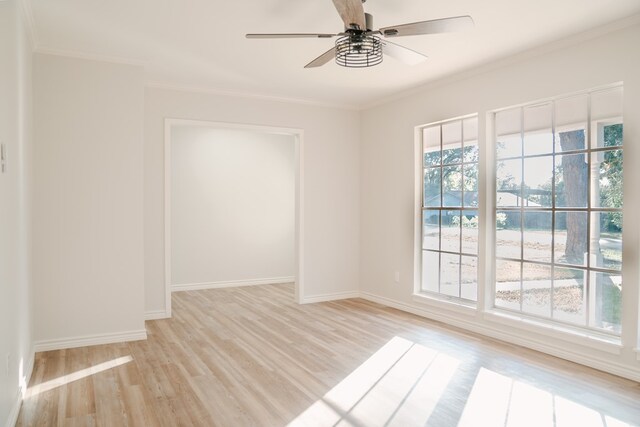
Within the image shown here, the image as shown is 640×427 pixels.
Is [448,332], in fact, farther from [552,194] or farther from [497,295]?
[552,194]

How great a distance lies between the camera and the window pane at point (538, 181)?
13.4ft

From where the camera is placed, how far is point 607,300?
365 centimetres

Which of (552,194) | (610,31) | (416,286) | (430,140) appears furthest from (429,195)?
(610,31)

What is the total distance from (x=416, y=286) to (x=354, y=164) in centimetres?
202

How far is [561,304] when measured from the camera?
3.97 meters

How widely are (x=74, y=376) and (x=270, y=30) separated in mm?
3160

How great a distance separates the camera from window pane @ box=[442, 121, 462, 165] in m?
5.01

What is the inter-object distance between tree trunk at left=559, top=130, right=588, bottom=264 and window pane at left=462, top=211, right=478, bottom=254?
39.7 inches

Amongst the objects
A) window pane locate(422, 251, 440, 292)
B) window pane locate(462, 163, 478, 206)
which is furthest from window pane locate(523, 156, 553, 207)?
window pane locate(422, 251, 440, 292)

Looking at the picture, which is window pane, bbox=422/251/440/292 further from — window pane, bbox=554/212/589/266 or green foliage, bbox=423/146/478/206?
window pane, bbox=554/212/589/266

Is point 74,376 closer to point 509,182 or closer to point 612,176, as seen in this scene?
point 509,182

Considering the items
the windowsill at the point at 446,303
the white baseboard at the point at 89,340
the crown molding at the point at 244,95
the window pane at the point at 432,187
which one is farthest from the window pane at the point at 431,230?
the white baseboard at the point at 89,340

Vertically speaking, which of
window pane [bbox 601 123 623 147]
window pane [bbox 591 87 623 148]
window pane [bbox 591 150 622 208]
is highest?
window pane [bbox 591 87 623 148]

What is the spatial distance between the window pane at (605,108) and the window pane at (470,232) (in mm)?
1403
